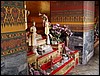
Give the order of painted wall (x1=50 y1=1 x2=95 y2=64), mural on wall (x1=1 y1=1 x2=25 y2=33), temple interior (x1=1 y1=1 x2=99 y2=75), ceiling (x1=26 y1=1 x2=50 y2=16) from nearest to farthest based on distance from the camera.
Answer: mural on wall (x1=1 y1=1 x2=25 y2=33)
temple interior (x1=1 y1=1 x2=99 y2=75)
painted wall (x1=50 y1=1 x2=95 y2=64)
ceiling (x1=26 y1=1 x2=50 y2=16)

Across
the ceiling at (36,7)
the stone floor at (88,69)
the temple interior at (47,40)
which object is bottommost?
the stone floor at (88,69)

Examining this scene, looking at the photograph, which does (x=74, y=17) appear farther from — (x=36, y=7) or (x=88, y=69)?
(x=36, y=7)

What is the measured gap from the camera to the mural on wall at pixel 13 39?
3.18 metres

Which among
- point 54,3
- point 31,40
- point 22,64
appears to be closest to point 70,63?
point 31,40

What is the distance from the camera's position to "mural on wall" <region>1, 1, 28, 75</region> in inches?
125

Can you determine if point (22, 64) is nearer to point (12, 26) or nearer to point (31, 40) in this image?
point (12, 26)

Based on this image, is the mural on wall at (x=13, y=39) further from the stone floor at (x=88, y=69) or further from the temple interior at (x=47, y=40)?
the stone floor at (x=88, y=69)

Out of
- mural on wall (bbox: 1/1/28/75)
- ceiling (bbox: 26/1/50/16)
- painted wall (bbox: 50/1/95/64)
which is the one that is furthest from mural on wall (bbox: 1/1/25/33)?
ceiling (bbox: 26/1/50/16)

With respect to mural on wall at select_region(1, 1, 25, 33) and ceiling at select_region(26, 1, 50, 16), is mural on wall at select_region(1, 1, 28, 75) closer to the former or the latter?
mural on wall at select_region(1, 1, 25, 33)

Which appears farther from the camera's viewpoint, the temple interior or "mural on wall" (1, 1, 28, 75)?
the temple interior

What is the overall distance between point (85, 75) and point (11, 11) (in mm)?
3817

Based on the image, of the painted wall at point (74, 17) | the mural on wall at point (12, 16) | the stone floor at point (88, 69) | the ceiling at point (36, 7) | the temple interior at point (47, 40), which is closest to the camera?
the mural on wall at point (12, 16)

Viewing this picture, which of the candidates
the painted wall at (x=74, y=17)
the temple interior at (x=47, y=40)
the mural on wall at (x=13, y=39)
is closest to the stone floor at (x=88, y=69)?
the temple interior at (x=47, y=40)

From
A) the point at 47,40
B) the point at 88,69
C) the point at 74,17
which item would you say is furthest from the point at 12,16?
the point at 74,17
